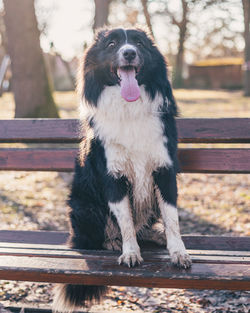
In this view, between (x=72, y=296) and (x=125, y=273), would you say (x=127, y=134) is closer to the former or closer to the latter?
(x=125, y=273)

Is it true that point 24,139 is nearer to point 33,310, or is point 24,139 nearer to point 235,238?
point 33,310

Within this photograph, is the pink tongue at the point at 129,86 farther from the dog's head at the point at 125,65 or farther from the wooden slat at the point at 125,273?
the wooden slat at the point at 125,273

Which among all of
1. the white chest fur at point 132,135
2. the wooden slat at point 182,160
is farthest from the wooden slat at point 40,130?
the white chest fur at point 132,135

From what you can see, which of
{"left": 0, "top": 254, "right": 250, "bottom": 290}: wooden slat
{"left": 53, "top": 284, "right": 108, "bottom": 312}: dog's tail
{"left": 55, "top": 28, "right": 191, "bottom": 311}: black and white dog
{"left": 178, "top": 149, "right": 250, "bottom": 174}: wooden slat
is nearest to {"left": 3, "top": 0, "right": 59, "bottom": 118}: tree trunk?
{"left": 55, "top": 28, "right": 191, "bottom": 311}: black and white dog

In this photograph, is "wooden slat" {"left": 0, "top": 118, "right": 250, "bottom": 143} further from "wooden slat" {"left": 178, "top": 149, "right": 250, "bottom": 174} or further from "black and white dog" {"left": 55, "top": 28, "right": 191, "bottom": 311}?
"black and white dog" {"left": 55, "top": 28, "right": 191, "bottom": 311}

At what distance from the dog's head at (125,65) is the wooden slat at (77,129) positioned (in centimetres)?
56

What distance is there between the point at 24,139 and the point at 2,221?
1.66 metres

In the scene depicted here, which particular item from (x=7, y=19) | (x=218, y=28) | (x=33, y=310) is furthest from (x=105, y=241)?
(x=218, y=28)

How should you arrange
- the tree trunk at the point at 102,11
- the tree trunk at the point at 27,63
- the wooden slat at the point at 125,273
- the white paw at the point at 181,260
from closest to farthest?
1. the wooden slat at the point at 125,273
2. the white paw at the point at 181,260
3. the tree trunk at the point at 27,63
4. the tree trunk at the point at 102,11

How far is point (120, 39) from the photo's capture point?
8.32 ft

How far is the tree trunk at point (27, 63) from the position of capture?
667 centimetres

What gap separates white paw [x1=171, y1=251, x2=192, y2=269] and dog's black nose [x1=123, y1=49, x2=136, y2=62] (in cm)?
117

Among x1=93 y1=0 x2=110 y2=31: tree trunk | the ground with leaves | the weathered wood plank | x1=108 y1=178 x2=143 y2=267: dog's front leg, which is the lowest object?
the ground with leaves

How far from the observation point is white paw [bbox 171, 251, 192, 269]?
6.97 feet
